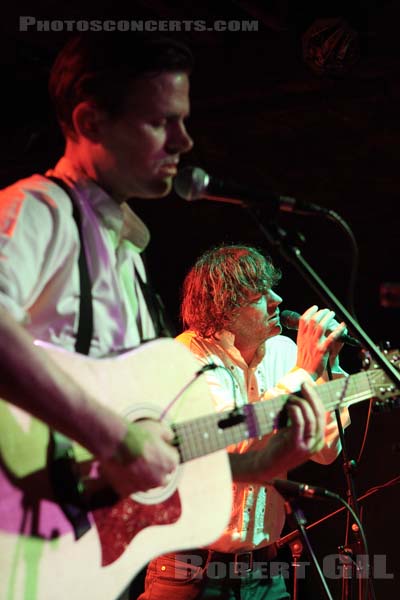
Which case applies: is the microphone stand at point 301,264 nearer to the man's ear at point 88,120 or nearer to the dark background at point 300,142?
the man's ear at point 88,120

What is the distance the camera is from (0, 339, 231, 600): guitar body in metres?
1.82

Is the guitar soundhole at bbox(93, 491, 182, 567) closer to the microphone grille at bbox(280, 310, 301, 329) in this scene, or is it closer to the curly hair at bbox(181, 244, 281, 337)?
the microphone grille at bbox(280, 310, 301, 329)

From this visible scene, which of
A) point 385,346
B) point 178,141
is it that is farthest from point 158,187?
point 385,346

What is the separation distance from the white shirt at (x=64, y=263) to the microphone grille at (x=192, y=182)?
8.8 inches

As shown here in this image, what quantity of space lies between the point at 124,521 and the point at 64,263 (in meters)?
0.73

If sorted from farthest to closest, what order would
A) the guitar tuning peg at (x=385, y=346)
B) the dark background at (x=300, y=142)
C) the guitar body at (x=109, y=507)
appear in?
the dark background at (x=300, y=142) → the guitar tuning peg at (x=385, y=346) → the guitar body at (x=109, y=507)

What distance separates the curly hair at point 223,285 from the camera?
383 cm

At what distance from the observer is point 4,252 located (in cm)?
188

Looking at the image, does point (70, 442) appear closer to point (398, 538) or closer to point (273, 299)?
point (273, 299)

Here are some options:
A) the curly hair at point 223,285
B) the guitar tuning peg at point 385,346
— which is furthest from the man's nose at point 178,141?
the curly hair at point 223,285

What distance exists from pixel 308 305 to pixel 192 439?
3.23 meters

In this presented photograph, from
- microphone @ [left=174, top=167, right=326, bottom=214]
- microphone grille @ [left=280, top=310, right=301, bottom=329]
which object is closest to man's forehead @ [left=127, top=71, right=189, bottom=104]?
microphone @ [left=174, top=167, right=326, bottom=214]

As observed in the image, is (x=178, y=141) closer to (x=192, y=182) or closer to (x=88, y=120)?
(x=192, y=182)

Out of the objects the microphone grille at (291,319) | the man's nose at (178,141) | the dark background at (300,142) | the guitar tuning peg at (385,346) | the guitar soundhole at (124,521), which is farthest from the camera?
the dark background at (300,142)
